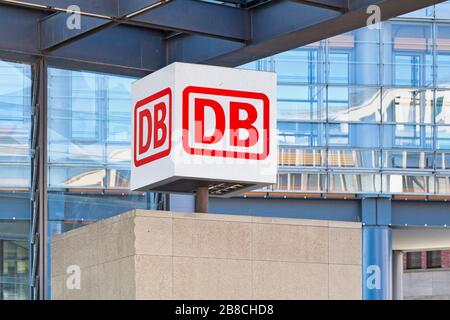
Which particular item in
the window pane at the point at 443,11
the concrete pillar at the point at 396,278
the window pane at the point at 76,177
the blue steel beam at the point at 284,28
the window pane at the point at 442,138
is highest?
the window pane at the point at 443,11

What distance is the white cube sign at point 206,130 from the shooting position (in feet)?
36.1

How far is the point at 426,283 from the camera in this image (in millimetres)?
58875

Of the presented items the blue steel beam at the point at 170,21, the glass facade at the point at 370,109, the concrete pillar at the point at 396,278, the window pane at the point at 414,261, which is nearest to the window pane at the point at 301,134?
the glass facade at the point at 370,109

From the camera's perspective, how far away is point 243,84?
37.4 ft

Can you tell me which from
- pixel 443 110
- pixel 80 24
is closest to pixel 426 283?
pixel 443 110

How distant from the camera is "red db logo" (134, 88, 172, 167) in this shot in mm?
11117

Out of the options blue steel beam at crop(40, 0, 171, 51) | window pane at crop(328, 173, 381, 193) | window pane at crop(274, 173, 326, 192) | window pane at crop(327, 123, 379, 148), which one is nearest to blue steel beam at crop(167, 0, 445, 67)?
blue steel beam at crop(40, 0, 171, 51)

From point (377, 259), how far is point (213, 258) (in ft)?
78.1

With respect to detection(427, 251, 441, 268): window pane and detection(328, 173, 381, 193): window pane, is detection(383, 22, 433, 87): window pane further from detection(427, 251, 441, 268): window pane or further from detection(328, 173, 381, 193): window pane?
detection(427, 251, 441, 268): window pane

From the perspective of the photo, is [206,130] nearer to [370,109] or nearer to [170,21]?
[170,21]

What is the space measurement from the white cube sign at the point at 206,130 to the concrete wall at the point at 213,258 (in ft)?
1.51

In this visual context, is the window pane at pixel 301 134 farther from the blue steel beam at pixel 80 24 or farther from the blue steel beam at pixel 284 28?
the blue steel beam at pixel 80 24

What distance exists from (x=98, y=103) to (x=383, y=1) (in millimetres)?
4997
